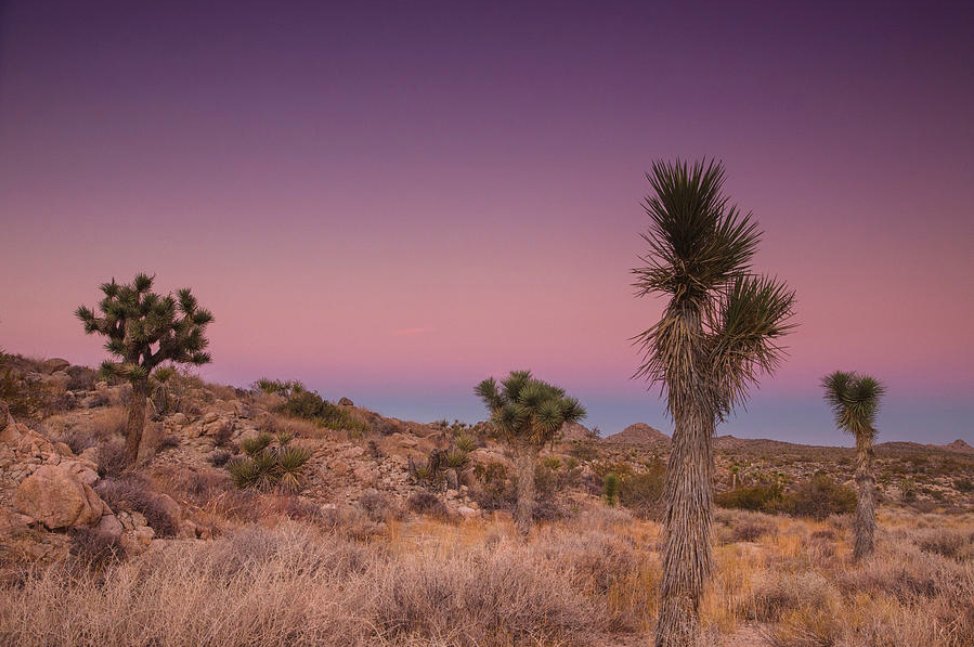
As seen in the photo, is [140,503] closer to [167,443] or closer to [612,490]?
[167,443]

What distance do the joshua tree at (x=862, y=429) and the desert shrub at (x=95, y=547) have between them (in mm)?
16420

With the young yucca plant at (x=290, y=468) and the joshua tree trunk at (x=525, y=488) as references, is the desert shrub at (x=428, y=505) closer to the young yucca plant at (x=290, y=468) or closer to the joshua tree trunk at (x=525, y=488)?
the joshua tree trunk at (x=525, y=488)

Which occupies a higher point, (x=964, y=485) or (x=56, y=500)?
(x=56, y=500)

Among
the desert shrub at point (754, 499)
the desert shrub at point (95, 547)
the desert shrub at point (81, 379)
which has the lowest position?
the desert shrub at point (754, 499)

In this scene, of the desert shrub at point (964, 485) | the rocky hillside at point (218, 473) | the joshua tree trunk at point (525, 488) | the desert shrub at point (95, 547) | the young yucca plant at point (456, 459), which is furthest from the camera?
the desert shrub at point (964, 485)

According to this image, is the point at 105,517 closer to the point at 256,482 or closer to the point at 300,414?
the point at 256,482

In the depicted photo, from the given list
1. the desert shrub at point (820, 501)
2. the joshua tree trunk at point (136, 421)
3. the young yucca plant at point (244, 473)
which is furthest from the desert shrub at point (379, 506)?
the desert shrub at point (820, 501)

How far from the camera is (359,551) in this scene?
25.8 ft

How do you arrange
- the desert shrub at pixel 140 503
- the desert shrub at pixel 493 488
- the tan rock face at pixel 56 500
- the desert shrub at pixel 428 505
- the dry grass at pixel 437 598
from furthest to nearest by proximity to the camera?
the desert shrub at pixel 493 488, the desert shrub at pixel 428 505, the desert shrub at pixel 140 503, the tan rock face at pixel 56 500, the dry grass at pixel 437 598

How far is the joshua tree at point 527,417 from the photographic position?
45.8 ft

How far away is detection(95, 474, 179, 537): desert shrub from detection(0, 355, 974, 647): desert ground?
39 mm

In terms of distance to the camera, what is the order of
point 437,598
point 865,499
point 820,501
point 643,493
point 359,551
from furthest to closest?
point 820,501 → point 643,493 → point 865,499 → point 359,551 → point 437,598

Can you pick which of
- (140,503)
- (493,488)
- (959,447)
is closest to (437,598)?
(140,503)

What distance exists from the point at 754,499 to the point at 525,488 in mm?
18966
